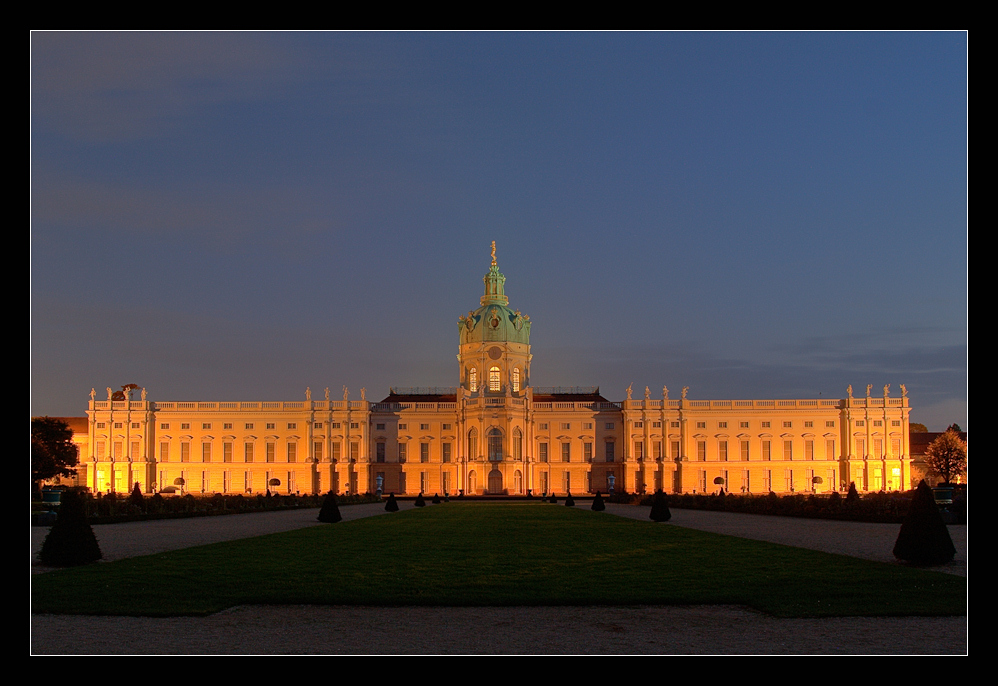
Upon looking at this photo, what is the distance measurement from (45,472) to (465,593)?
51536mm

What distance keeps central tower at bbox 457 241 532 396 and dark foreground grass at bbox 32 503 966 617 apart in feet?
229

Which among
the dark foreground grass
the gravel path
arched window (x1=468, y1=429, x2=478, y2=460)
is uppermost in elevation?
the gravel path

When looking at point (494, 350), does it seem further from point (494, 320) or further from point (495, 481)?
point (495, 481)

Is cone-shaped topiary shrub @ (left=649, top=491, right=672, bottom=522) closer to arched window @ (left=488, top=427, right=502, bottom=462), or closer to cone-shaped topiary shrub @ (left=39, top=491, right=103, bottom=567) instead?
cone-shaped topiary shrub @ (left=39, top=491, right=103, bottom=567)

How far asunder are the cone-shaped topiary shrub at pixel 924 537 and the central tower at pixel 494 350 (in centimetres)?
7348

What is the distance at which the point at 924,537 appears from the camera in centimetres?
1700

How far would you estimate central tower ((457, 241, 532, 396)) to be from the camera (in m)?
92.9

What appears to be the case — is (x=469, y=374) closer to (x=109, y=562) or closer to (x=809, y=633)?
(x=109, y=562)

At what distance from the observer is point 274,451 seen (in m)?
88.9

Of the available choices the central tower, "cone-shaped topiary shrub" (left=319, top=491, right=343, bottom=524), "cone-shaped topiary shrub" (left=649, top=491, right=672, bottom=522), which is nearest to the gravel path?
"cone-shaped topiary shrub" (left=319, top=491, right=343, bottom=524)

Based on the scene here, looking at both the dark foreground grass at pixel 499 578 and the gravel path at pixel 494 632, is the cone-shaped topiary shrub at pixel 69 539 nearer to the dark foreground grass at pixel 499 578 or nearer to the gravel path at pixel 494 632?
the dark foreground grass at pixel 499 578

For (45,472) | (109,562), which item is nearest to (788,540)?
(109,562)

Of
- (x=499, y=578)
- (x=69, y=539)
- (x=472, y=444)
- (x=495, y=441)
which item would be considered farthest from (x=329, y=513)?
(x=472, y=444)

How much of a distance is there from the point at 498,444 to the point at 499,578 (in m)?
71.5
